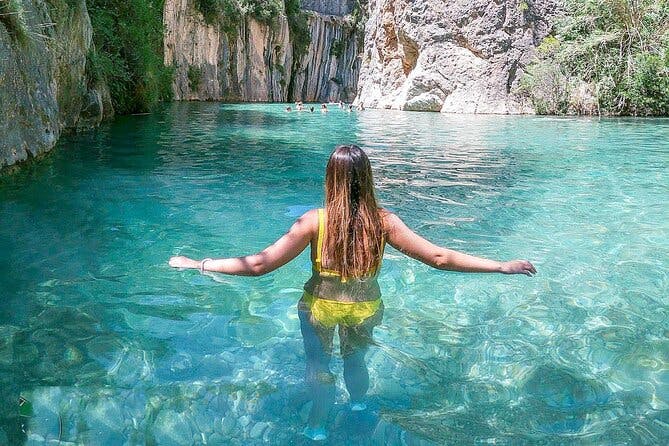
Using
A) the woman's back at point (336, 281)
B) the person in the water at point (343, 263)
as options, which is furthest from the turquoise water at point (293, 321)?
the woman's back at point (336, 281)

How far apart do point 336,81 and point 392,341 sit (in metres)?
58.9

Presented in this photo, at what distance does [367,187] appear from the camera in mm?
2740

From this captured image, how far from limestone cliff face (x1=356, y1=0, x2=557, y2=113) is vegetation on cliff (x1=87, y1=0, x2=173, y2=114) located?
15503 millimetres

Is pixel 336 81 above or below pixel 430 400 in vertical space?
above

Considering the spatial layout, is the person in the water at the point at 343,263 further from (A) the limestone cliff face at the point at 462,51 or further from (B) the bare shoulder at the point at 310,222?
(A) the limestone cliff face at the point at 462,51

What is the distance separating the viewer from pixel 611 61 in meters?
25.3

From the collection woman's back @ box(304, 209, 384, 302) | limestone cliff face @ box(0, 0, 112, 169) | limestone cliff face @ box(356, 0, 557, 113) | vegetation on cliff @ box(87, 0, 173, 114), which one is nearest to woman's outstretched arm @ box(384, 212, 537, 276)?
woman's back @ box(304, 209, 384, 302)

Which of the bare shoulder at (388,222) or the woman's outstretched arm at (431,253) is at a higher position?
the bare shoulder at (388,222)

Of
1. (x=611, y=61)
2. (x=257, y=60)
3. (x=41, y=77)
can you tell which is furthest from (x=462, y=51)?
(x=41, y=77)

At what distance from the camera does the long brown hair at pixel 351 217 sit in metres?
2.68

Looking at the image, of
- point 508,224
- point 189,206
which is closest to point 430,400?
point 508,224

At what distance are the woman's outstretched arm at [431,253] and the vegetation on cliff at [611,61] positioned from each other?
24741mm

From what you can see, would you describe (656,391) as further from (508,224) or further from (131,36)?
(131,36)

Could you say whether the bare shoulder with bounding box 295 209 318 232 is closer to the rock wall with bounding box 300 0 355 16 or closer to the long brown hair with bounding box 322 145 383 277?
the long brown hair with bounding box 322 145 383 277
